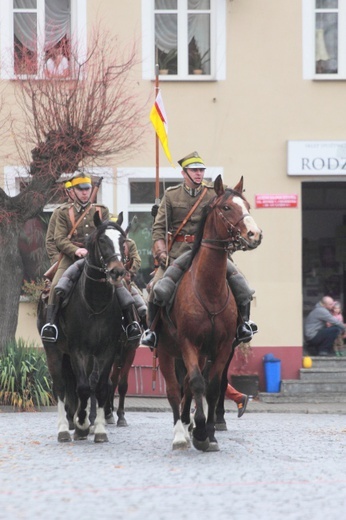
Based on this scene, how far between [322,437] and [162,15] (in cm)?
1203

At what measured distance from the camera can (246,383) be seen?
23188 millimetres

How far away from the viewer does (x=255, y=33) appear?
24.0m

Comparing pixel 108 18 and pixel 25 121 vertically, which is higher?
pixel 108 18

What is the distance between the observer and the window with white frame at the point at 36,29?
21781mm

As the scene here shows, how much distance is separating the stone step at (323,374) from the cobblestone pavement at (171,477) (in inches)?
352

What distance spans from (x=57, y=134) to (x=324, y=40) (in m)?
6.34

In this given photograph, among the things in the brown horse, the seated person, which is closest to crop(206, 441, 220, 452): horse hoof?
the brown horse

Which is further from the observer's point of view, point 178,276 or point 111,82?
point 111,82

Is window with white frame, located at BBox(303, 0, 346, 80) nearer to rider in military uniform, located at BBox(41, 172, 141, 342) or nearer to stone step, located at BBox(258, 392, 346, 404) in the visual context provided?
stone step, located at BBox(258, 392, 346, 404)

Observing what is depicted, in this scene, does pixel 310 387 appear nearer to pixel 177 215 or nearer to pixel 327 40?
pixel 327 40

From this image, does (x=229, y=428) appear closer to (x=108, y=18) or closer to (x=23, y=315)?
(x=23, y=315)

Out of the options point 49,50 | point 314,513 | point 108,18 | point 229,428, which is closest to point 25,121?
point 49,50

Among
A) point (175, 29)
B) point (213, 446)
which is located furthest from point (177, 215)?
point (175, 29)

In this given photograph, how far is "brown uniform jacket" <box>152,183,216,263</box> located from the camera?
13227 millimetres
